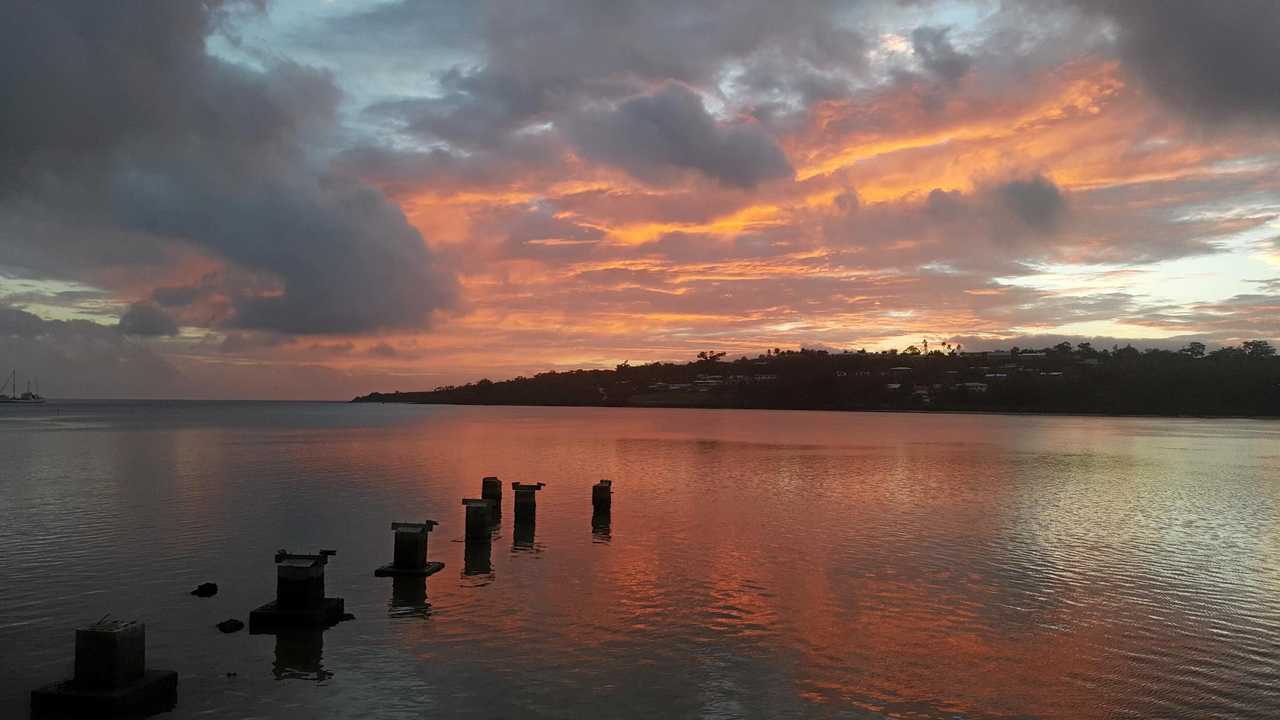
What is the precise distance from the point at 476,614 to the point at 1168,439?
311ft

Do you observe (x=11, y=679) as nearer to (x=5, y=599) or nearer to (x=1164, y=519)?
(x=5, y=599)

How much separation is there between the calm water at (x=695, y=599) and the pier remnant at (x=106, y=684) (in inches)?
19.2

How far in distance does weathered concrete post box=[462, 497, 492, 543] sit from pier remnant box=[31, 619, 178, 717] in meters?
12.3

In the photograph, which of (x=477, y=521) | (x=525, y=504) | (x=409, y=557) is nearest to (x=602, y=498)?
(x=525, y=504)

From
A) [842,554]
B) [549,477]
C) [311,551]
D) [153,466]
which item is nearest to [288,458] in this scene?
[153,466]

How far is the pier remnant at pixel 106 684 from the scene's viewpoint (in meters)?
10.6

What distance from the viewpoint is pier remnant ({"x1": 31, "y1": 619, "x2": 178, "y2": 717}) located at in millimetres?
10617

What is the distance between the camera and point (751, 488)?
3909 cm

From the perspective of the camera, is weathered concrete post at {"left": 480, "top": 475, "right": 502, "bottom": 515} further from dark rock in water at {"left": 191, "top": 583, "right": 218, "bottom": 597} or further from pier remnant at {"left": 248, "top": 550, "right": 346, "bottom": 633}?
pier remnant at {"left": 248, "top": 550, "right": 346, "bottom": 633}

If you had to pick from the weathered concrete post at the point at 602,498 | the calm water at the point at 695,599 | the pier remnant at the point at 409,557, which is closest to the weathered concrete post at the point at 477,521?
the calm water at the point at 695,599

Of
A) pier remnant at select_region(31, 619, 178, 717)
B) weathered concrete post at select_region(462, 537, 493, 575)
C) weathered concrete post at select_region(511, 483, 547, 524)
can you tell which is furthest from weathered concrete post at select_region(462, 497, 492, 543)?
pier remnant at select_region(31, 619, 178, 717)

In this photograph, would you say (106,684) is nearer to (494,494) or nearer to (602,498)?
(494,494)

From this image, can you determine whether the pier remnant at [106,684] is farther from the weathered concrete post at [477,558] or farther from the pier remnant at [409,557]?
the weathered concrete post at [477,558]

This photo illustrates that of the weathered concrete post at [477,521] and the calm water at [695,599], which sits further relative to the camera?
the weathered concrete post at [477,521]
